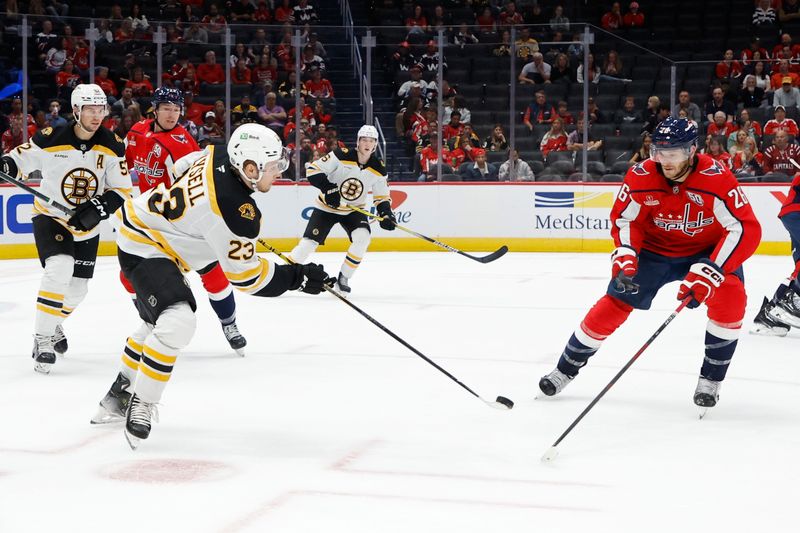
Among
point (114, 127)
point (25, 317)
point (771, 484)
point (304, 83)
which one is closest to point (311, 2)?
point (304, 83)

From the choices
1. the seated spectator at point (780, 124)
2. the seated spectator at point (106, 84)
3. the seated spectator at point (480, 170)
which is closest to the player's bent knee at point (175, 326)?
the seated spectator at point (106, 84)

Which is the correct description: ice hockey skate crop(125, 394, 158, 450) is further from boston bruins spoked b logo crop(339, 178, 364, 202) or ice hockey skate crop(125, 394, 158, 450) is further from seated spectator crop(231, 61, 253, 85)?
seated spectator crop(231, 61, 253, 85)

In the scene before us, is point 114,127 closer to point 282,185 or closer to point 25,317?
point 282,185

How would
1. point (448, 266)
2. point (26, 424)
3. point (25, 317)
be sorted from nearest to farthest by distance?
1. point (26, 424)
2. point (25, 317)
3. point (448, 266)

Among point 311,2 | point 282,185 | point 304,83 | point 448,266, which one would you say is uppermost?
point 311,2

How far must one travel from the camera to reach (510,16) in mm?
13945

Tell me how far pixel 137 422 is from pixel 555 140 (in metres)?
8.30

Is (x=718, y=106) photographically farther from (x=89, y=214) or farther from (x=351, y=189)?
(x=89, y=214)

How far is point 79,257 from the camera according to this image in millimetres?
4918

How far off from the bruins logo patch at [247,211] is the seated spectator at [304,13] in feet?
36.4

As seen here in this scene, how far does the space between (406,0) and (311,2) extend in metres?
1.25

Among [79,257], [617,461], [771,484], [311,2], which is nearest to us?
[771,484]

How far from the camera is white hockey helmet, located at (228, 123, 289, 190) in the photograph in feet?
10.8

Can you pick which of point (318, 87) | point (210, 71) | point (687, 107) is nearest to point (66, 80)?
point (210, 71)
